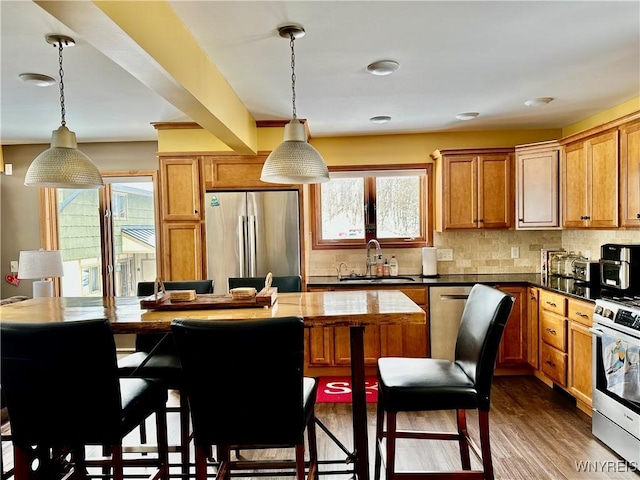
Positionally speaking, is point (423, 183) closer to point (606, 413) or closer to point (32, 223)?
point (606, 413)

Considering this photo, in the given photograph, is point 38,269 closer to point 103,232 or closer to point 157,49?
point 103,232

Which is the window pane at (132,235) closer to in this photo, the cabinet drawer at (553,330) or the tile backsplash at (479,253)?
the tile backsplash at (479,253)

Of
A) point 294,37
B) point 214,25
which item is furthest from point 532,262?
point 214,25

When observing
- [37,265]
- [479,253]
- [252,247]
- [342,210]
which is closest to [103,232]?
[37,265]

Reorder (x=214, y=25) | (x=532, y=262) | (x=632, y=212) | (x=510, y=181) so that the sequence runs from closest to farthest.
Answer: (x=214, y=25)
(x=632, y=212)
(x=510, y=181)
(x=532, y=262)

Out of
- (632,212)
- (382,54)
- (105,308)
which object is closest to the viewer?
(105,308)

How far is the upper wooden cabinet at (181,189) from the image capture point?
432cm

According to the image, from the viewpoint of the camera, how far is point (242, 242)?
4164mm

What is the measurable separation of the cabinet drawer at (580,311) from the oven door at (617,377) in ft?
0.74

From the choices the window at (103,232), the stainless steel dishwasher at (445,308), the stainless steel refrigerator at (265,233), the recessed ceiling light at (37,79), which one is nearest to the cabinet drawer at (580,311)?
the stainless steel dishwasher at (445,308)

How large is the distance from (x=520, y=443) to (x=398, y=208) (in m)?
2.65

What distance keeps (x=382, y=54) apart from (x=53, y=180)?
1.91 metres

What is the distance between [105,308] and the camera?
7.73 feet

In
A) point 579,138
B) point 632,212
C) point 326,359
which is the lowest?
point 326,359
